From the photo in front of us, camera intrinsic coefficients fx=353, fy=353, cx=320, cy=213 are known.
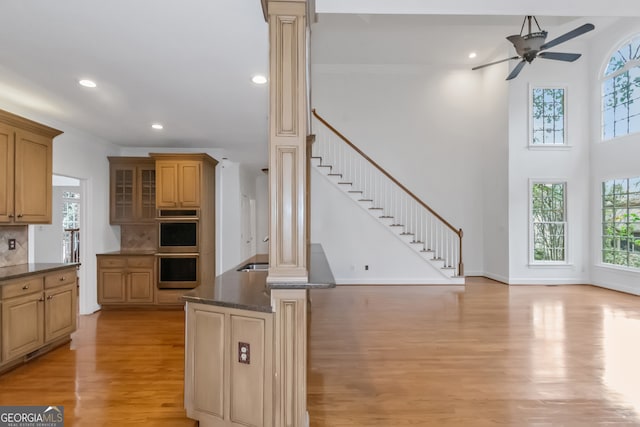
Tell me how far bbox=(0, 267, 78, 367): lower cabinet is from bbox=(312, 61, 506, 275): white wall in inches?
245

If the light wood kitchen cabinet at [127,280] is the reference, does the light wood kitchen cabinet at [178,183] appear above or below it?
above

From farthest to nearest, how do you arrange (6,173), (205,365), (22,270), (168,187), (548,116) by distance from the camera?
(548,116) → (168,187) → (22,270) → (6,173) → (205,365)

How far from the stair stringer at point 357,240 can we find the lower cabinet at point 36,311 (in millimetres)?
4375

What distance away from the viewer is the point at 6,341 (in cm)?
315

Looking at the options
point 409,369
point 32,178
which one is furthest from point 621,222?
point 32,178

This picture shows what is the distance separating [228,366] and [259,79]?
2513mm

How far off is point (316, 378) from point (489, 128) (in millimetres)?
7151

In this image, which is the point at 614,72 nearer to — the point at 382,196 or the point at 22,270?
the point at 382,196

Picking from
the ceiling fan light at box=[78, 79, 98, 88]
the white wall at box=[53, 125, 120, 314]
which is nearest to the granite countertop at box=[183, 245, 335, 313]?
the ceiling fan light at box=[78, 79, 98, 88]

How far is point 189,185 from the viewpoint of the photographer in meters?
5.60

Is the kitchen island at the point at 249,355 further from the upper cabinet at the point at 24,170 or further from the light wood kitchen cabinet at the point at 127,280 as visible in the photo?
the light wood kitchen cabinet at the point at 127,280

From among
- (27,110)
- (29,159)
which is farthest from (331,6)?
(27,110)

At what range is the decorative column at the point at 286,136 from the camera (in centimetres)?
217

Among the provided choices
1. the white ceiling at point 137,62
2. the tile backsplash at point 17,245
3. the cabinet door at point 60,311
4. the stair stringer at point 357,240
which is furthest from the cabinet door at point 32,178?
the stair stringer at point 357,240
